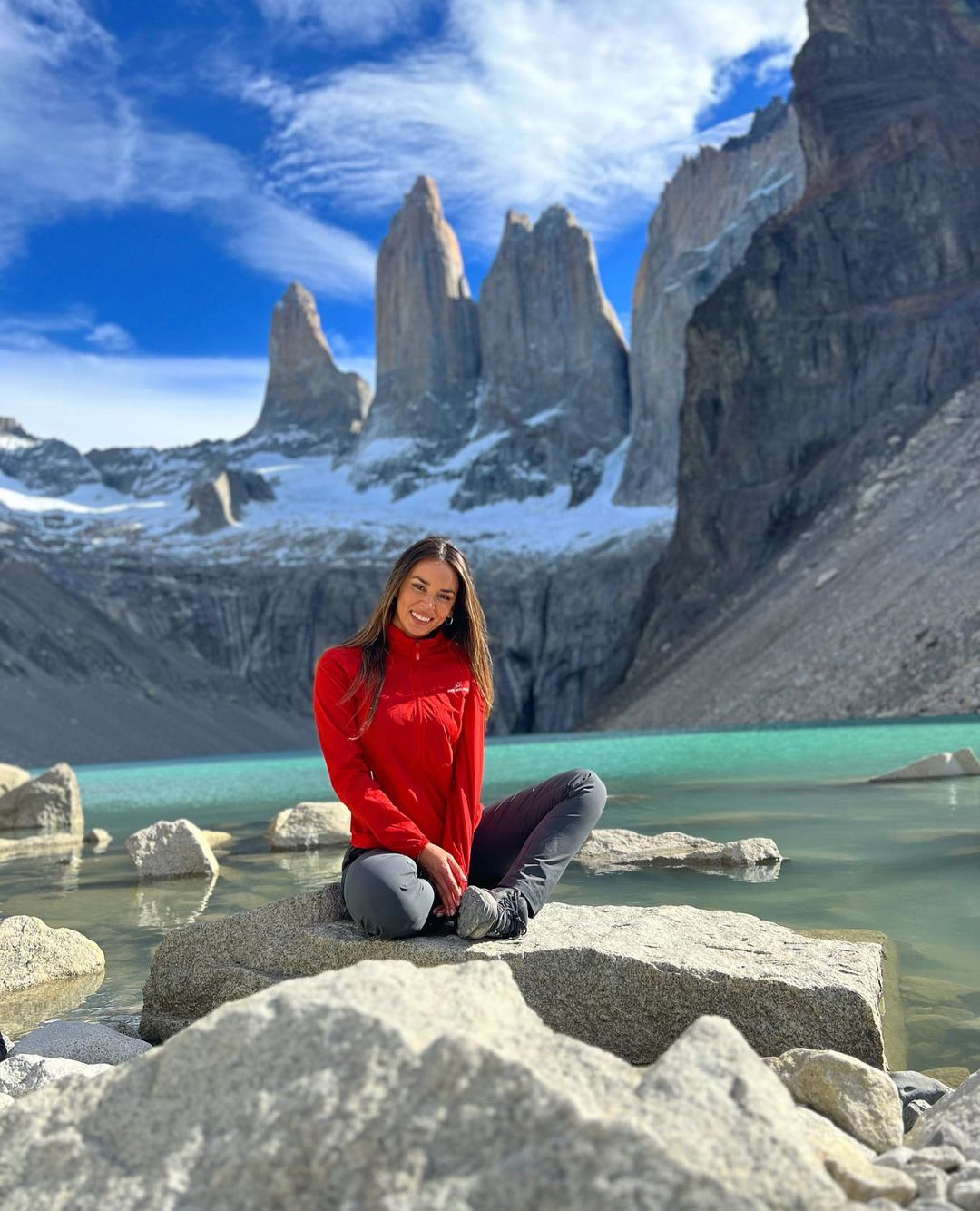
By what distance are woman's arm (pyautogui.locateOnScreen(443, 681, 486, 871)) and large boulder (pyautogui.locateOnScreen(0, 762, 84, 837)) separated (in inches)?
486

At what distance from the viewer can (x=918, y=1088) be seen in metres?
3.24

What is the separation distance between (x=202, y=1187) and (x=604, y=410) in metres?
104

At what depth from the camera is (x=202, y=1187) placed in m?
1.87

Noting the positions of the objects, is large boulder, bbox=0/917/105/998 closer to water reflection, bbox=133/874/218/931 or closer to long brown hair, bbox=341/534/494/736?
water reflection, bbox=133/874/218/931

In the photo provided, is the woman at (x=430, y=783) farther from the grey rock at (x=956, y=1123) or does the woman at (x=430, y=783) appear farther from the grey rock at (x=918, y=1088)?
the grey rock at (x=956, y=1123)

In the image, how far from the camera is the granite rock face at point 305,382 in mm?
138750

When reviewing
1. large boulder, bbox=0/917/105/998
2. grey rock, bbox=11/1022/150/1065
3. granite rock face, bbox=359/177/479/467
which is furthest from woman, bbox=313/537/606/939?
granite rock face, bbox=359/177/479/467

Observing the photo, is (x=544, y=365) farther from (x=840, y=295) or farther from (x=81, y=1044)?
(x=81, y=1044)

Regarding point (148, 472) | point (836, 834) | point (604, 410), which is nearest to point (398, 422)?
point (604, 410)

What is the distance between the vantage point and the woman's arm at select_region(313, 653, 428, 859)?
163 inches

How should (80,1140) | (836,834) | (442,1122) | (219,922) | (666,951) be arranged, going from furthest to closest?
(836,834)
(219,922)
(666,951)
(80,1140)
(442,1122)

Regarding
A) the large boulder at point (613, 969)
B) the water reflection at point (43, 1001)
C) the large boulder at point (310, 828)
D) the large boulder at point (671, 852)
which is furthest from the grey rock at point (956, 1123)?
the large boulder at point (310, 828)

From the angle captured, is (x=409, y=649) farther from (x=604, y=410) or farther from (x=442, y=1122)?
(x=604, y=410)

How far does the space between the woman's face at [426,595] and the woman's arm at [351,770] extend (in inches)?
14.0
